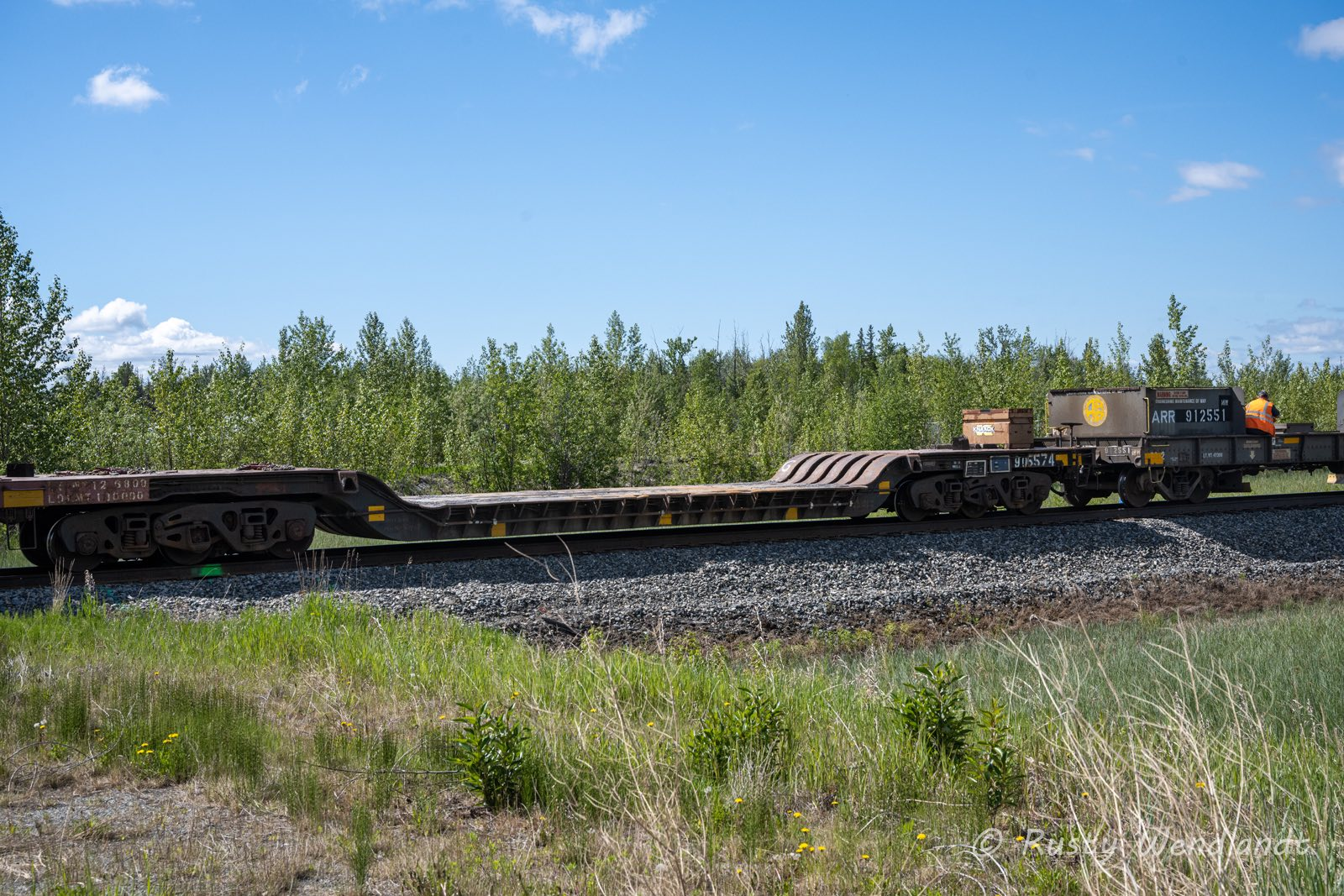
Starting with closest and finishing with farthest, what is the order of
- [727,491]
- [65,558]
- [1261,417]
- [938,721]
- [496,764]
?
[496,764] → [938,721] → [65,558] → [727,491] → [1261,417]

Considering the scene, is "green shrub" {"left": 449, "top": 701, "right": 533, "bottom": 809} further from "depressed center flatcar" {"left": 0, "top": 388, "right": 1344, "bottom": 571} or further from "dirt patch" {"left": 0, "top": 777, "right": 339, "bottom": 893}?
"depressed center flatcar" {"left": 0, "top": 388, "right": 1344, "bottom": 571}

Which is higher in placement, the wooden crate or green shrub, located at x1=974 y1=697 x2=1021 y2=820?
the wooden crate

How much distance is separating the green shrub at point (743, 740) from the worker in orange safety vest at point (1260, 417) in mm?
16078

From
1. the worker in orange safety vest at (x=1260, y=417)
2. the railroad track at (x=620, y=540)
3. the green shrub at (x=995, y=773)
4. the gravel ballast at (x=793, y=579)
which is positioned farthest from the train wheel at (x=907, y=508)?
the green shrub at (x=995, y=773)

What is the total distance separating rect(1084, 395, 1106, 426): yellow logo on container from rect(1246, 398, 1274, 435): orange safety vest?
9.93 feet

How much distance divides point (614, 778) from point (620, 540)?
26.2 feet

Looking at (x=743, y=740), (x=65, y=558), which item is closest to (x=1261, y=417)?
(x=743, y=740)

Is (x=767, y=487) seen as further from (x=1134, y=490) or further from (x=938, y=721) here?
(x=938, y=721)

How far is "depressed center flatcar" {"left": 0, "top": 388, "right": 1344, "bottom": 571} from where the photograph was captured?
34.3ft

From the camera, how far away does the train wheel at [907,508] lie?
15453mm

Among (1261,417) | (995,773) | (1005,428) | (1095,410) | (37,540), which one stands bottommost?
(995,773)

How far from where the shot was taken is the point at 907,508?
1555 centimetres

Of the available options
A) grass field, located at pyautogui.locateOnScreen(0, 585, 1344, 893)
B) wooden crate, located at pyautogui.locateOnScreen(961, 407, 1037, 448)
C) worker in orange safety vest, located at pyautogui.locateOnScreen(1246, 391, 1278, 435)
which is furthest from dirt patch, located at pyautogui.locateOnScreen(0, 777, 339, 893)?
worker in orange safety vest, located at pyautogui.locateOnScreen(1246, 391, 1278, 435)

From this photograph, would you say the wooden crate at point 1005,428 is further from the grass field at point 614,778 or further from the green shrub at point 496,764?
the green shrub at point 496,764
